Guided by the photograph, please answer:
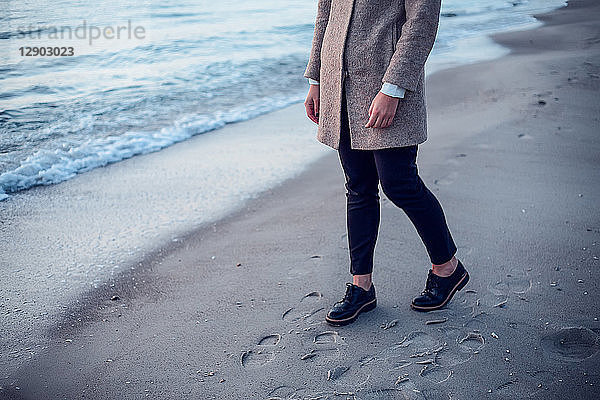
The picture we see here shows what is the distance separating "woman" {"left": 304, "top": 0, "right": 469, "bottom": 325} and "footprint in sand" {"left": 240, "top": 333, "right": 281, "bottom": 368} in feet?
0.78

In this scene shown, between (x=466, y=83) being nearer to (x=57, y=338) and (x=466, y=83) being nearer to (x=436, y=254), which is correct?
(x=436, y=254)

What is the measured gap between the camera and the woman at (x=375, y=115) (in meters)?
1.86

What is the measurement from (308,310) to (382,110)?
0.90 meters

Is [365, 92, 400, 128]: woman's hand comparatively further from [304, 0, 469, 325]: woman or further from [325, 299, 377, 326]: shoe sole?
[325, 299, 377, 326]: shoe sole

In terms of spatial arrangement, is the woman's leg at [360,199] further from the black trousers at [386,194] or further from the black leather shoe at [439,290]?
the black leather shoe at [439,290]

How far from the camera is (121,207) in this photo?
11.7 ft

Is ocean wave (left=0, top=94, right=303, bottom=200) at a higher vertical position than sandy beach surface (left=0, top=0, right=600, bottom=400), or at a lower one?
lower

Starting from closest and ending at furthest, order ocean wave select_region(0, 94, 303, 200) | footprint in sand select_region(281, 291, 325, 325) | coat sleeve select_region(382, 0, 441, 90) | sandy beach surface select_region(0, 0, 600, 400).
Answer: coat sleeve select_region(382, 0, 441, 90) → sandy beach surface select_region(0, 0, 600, 400) → footprint in sand select_region(281, 291, 325, 325) → ocean wave select_region(0, 94, 303, 200)

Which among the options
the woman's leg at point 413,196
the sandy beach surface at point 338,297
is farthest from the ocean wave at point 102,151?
the woman's leg at point 413,196

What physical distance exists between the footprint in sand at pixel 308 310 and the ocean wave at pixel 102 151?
2.40 meters

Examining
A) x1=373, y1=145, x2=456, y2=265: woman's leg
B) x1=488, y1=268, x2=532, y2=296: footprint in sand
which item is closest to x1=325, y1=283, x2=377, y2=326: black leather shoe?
x1=373, y1=145, x2=456, y2=265: woman's leg

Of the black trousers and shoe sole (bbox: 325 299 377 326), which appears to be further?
shoe sole (bbox: 325 299 377 326)

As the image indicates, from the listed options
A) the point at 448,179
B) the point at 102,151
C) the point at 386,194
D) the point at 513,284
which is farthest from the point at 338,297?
the point at 102,151

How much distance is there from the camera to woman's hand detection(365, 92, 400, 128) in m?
1.88
